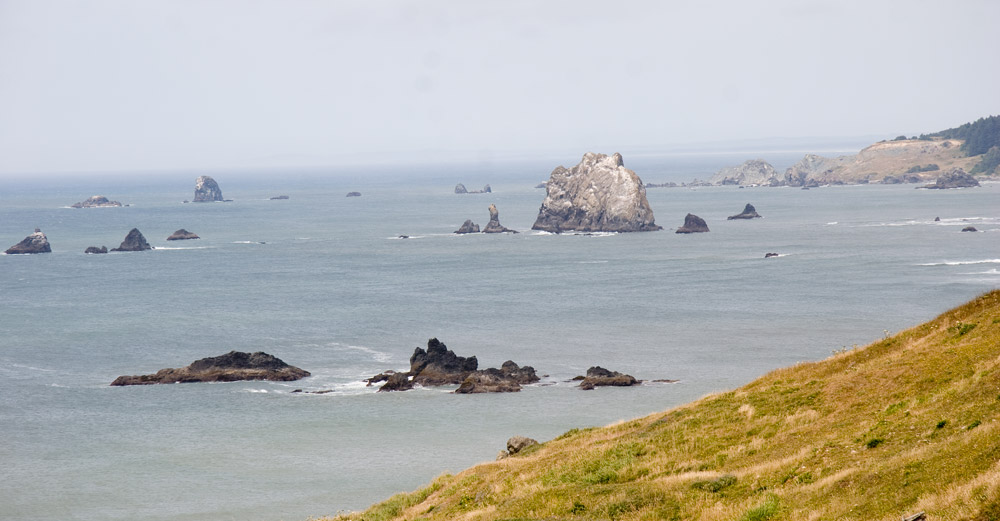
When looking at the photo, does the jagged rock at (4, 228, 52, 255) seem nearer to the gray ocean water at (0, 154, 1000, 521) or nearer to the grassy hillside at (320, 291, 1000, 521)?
the gray ocean water at (0, 154, 1000, 521)

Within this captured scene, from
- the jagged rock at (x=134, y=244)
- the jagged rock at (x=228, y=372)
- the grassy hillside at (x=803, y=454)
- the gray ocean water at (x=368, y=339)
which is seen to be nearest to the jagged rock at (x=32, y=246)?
the gray ocean water at (x=368, y=339)

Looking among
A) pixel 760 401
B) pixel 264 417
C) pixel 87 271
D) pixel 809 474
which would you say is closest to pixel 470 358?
pixel 264 417

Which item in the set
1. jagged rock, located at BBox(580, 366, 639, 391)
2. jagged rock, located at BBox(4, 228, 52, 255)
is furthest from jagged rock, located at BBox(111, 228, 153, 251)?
jagged rock, located at BBox(580, 366, 639, 391)

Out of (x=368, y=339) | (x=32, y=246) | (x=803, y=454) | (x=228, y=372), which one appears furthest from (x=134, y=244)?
(x=803, y=454)

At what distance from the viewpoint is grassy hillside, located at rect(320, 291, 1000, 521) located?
18.9 meters

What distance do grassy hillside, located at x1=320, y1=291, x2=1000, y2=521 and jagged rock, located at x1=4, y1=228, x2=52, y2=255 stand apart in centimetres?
17824

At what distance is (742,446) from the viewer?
27.9 metres

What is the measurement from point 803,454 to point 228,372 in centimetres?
7110

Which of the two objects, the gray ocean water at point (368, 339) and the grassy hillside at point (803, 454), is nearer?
the grassy hillside at point (803, 454)

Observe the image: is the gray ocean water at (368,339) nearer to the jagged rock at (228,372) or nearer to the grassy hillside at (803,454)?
the jagged rock at (228,372)

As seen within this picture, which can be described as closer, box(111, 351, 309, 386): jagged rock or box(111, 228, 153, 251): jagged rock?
box(111, 351, 309, 386): jagged rock

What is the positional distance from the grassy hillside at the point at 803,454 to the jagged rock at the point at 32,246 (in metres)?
178

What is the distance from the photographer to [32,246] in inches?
7721

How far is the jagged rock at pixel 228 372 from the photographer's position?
8838 centimetres
